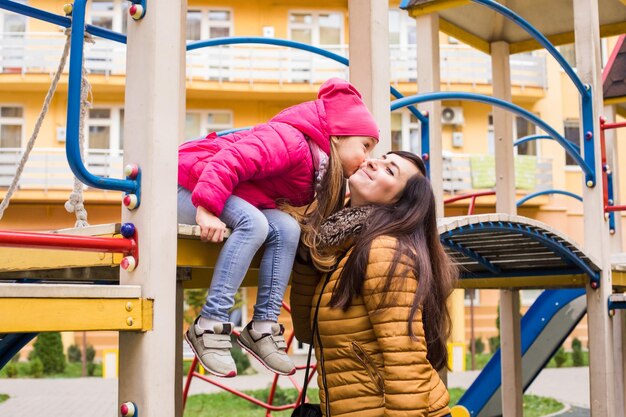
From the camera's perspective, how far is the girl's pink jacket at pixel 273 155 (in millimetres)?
Result: 2391

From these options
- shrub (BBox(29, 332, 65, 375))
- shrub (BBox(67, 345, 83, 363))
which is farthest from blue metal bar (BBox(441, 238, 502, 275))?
shrub (BBox(67, 345, 83, 363))

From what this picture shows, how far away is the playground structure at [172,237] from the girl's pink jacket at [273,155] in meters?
0.17

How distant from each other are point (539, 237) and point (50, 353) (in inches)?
525

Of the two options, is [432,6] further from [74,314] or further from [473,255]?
[74,314]

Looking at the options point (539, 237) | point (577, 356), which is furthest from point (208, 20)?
point (539, 237)

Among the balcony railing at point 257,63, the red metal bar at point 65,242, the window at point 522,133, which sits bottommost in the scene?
the red metal bar at point 65,242

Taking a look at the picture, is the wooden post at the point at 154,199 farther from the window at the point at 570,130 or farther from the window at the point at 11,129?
the window at the point at 570,130

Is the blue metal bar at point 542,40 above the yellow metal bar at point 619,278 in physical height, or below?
above

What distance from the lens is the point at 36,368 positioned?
15.7m

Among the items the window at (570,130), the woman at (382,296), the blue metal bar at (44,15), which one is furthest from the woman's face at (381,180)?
the window at (570,130)

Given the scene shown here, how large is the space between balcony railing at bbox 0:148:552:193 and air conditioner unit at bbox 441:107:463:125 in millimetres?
939

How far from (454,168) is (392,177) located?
1660 cm

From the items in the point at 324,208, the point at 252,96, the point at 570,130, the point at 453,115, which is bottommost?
the point at 324,208

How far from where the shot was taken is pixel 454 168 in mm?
18984
